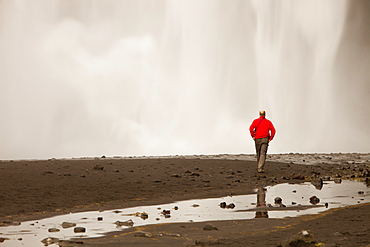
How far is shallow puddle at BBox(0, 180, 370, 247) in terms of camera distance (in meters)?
10.7

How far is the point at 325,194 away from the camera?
18766 mm

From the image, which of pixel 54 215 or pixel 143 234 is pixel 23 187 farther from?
pixel 143 234

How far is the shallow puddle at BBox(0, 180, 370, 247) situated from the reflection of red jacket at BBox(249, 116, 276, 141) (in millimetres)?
7006

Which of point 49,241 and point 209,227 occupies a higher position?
point 209,227

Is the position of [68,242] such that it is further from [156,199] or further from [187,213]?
[156,199]

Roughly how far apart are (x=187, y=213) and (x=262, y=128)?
13.4 meters

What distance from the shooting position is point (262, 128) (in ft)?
87.7

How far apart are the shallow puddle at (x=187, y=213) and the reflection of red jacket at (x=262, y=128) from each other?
7006 mm

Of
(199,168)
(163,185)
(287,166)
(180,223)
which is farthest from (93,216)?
(287,166)

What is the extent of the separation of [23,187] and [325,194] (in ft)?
31.8

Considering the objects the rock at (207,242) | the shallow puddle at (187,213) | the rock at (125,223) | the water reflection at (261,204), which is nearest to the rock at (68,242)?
the shallow puddle at (187,213)

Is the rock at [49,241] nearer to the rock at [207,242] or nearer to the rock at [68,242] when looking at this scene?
the rock at [68,242]

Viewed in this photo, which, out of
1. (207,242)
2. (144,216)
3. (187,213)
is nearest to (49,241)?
(207,242)

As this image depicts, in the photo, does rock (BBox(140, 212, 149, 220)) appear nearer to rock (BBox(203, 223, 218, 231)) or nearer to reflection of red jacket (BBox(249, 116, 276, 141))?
rock (BBox(203, 223, 218, 231))
